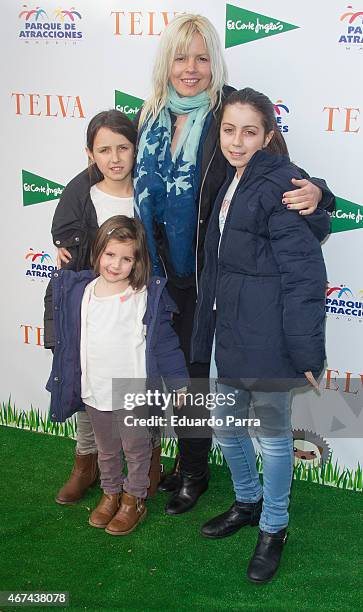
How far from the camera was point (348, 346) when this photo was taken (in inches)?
125

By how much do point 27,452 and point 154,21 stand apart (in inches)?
79.0

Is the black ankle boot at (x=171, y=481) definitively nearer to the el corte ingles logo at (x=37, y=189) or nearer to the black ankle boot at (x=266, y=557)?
the black ankle boot at (x=266, y=557)

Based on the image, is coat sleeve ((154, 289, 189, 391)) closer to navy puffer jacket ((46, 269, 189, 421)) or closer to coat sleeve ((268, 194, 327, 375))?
navy puffer jacket ((46, 269, 189, 421))

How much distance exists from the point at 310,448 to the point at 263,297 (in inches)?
48.7

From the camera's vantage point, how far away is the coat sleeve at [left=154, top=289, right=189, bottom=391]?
2.71 meters

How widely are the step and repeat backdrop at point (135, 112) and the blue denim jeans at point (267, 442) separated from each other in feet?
2.36

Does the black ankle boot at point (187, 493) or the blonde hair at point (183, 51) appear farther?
the black ankle boot at point (187, 493)

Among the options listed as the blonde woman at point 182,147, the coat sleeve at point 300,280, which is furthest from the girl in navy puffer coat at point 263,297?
the blonde woman at point 182,147

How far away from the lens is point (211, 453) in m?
3.51

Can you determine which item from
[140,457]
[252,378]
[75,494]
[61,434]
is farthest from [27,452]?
[252,378]

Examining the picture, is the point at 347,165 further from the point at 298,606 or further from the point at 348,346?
the point at 298,606

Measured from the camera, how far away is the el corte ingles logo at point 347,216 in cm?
303
